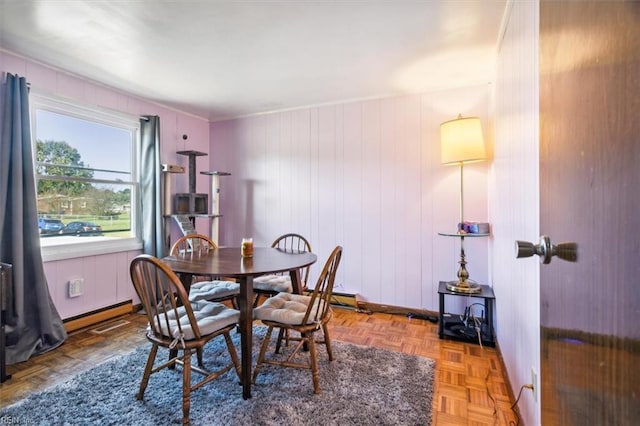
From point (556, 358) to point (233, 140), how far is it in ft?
13.0

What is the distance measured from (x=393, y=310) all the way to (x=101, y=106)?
11.3ft

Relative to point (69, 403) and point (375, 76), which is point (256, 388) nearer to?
point (69, 403)

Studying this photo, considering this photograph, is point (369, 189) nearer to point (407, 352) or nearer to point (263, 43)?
point (407, 352)

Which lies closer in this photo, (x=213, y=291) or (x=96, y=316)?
(x=213, y=291)

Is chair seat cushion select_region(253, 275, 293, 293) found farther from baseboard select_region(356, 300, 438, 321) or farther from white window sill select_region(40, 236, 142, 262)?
white window sill select_region(40, 236, 142, 262)

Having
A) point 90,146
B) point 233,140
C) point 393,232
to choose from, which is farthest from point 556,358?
point 233,140

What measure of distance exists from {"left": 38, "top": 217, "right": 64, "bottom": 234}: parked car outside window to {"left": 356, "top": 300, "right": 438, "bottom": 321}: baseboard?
284 cm

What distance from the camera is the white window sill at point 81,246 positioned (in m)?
2.58

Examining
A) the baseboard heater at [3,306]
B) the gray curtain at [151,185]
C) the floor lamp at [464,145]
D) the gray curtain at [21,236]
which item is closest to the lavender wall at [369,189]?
the floor lamp at [464,145]

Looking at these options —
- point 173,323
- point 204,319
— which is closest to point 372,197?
point 204,319

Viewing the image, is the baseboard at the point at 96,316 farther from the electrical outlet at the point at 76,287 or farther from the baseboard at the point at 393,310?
the baseboard at the point at 393,310

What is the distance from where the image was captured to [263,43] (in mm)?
2182

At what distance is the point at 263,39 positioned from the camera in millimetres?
2129

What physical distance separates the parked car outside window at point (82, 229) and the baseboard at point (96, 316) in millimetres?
734
